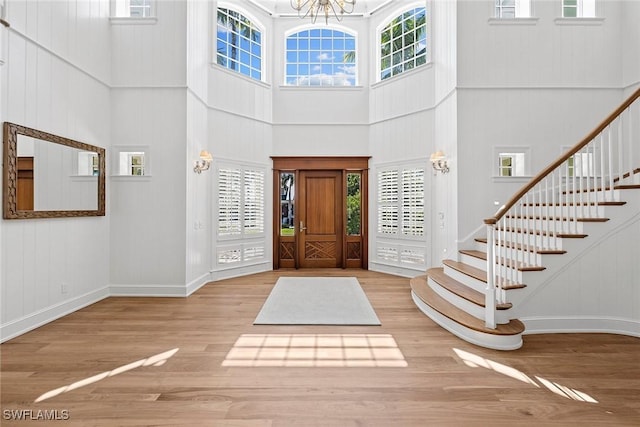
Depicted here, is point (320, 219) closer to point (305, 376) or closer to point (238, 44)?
point (238, 44)

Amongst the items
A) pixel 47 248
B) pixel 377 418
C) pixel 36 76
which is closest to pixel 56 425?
pixel 377 418

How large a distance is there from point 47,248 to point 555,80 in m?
7.29

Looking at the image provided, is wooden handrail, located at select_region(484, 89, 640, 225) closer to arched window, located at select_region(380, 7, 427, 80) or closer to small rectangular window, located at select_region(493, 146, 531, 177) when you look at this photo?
small rectangular window, located at select_region(493, 146, 531, 177)

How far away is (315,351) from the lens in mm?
3104

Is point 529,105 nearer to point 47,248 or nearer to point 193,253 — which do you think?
point 193,253

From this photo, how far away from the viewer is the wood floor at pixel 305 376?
2166 mm

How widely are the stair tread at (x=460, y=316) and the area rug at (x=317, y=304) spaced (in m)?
0.70

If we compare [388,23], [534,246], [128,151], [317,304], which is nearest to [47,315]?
[128,151]

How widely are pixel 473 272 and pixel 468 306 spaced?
27.0 inches

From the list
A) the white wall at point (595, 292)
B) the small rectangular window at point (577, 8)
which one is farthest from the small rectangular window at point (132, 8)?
the white wall at point (595, 292)

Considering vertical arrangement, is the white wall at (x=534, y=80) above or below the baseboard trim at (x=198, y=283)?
above

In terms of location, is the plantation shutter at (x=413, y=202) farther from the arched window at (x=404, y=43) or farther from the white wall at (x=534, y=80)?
the arched window at (x=404, y=43)

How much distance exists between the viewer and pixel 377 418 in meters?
2.14

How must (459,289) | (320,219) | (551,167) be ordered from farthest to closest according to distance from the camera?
(320,219) → (459,289) → (551,167)
